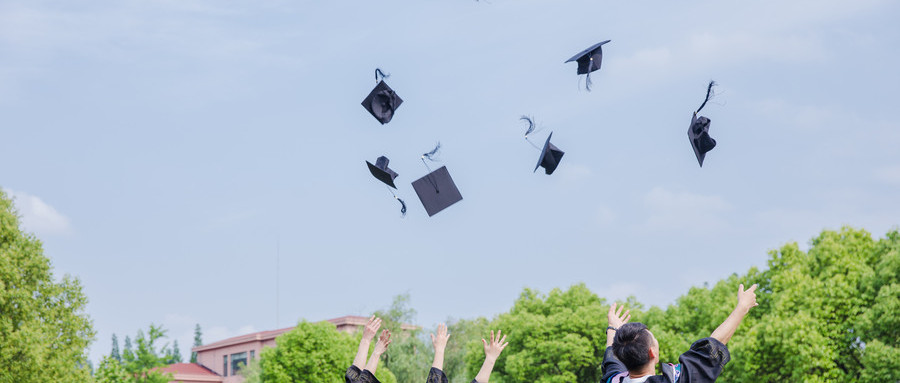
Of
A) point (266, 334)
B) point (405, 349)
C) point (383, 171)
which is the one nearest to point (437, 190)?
point (383, 171)

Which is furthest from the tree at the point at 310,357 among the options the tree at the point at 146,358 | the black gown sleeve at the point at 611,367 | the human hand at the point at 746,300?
the human hand at the point at 746,300

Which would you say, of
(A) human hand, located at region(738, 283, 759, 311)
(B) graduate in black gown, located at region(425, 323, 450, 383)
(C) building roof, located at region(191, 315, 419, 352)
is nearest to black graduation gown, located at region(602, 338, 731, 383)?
(A) human hand, located at region(738, 283, 759, 311)

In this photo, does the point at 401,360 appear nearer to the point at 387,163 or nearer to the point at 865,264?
the point at 865,264

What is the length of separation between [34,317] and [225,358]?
5095 cm

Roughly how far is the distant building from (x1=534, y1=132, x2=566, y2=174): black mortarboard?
5514 centimetres

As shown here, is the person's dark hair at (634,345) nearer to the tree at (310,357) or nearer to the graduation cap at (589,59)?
the graduation cap at (589,59)

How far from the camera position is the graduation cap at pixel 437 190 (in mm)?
9867

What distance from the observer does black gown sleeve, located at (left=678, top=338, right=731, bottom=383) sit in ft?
12.1

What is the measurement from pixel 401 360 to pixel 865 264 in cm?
2270

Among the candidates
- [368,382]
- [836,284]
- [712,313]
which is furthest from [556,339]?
[368,382]

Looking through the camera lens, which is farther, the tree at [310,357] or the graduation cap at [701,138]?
the tree at [310,357]

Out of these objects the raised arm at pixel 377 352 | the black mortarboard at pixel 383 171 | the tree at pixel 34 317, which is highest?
the tree at pixel 34 317

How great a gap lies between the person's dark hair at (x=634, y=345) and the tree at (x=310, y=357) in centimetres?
3343

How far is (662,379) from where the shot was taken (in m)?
3.56
